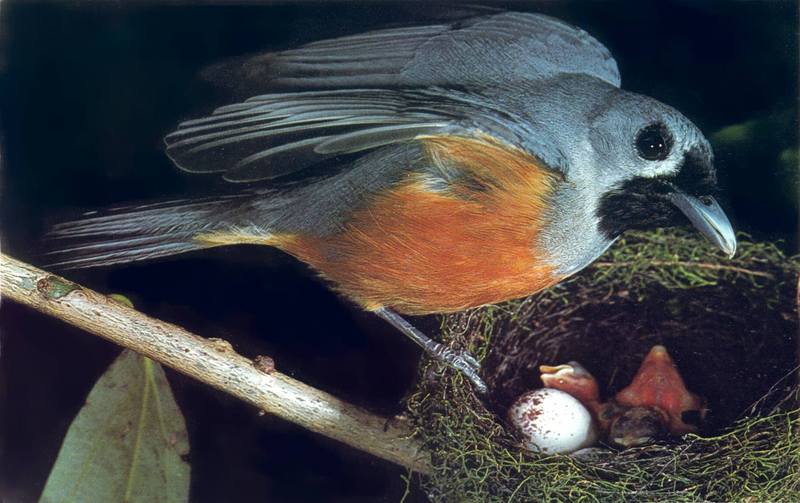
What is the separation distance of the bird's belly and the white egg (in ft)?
0.76

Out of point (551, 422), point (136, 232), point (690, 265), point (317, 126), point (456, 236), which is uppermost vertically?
point (317, 126)

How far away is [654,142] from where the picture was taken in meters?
1.63

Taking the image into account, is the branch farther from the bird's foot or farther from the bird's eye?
the bird's eye

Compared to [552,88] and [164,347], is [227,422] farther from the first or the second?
[552,88]

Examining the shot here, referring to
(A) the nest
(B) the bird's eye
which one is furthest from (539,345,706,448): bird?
(B) the bird's eye

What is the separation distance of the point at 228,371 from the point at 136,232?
13.8 inches

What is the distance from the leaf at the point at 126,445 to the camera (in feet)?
5.93

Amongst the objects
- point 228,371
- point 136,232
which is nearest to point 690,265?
point 228,371

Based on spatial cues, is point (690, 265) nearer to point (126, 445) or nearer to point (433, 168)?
point (433, 168)

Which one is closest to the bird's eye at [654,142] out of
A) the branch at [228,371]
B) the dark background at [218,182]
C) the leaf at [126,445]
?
the dark background at [218,182]

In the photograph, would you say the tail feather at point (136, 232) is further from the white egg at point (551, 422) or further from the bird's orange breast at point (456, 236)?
the white egg at point (551, 422)

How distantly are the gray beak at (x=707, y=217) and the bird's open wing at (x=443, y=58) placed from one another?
276 mm

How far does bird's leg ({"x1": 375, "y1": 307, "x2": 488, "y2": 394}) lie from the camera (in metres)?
1.77

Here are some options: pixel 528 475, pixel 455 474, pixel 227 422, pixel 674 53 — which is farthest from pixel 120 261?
pixel 674 53
